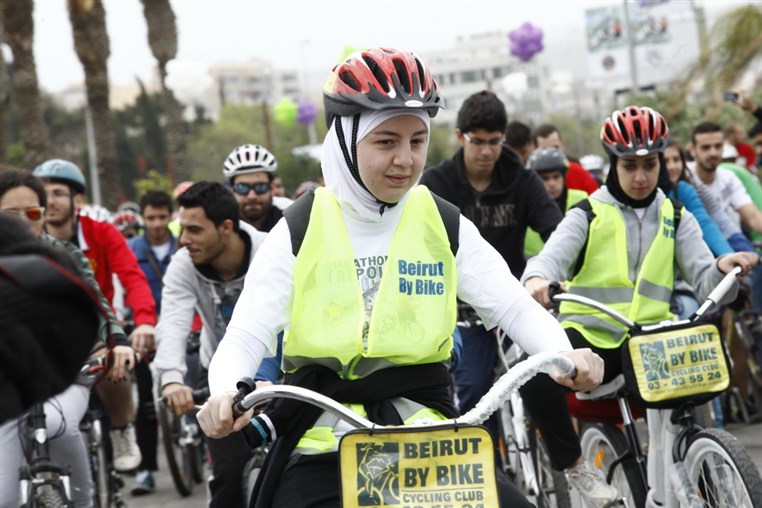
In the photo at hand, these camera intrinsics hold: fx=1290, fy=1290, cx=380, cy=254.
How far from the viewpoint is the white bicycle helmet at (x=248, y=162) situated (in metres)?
8.66

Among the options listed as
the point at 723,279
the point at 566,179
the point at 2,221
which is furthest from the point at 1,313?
the point at 566,179

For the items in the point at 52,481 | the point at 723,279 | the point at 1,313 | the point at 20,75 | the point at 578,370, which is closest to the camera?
the point at 1,313

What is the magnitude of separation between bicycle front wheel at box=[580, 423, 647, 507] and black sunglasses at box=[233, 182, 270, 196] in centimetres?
300

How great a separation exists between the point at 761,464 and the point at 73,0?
1826cm

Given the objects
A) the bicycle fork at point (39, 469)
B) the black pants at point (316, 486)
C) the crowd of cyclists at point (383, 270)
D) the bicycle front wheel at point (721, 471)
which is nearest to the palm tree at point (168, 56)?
the crowd of cyclists at point (383, 270)

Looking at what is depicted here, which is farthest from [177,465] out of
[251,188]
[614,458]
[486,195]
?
[614,458]

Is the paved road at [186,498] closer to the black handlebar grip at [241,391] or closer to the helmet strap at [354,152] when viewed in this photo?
the helmet strap at [354,152]

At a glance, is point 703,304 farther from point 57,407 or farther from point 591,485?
point 57,407

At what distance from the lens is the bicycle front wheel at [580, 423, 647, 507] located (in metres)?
5.91

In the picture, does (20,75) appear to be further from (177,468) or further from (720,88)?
(177,468)

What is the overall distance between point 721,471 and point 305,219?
2.19 metres

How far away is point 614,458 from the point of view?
6.20 m

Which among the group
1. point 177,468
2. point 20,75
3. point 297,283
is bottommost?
point 177,468

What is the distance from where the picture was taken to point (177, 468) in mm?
9945
